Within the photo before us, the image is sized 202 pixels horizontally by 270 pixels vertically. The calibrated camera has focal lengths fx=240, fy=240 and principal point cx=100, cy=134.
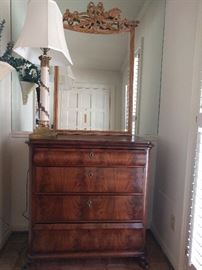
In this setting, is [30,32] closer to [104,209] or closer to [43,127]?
[43,127]

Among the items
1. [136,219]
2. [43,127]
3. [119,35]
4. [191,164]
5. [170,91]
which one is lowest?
[136,219]

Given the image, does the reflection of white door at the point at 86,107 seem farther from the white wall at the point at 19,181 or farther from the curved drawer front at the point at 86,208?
the curved drawer front at the point at 86,208

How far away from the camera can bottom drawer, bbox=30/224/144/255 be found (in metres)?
1.59

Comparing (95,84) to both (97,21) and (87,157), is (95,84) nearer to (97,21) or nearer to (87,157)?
(97,21)

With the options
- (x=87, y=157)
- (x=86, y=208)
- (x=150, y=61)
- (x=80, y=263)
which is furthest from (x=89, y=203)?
(x=150, y=61)

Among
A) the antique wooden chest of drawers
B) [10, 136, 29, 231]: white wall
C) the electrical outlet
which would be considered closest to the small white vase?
[10, 136, 29, 231]: white wall

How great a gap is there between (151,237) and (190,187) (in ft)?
2.82

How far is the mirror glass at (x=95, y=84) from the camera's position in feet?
6.92

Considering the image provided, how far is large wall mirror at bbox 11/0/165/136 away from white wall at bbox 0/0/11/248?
140 millimetres

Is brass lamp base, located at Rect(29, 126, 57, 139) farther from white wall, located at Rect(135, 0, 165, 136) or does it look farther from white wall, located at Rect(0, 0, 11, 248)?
white wall, located at Rect(135, 0, 165, 136)

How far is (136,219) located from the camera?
165 centimetres

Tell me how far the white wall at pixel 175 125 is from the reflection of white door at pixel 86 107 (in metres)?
0.49

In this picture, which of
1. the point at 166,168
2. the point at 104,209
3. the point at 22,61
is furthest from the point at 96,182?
the point at 22,61

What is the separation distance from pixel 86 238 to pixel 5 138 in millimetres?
991
